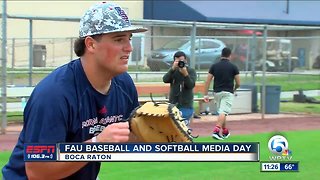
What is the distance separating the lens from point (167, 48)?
16.5m

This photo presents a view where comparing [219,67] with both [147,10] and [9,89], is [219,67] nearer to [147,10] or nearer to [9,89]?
[9,89]

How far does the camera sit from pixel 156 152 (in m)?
2.75

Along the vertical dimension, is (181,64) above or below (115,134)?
below

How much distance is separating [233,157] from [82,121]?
2.28 feet

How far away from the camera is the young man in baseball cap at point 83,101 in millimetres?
2725

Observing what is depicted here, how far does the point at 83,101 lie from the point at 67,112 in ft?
0.44

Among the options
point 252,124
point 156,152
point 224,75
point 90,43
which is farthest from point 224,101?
point 156,152

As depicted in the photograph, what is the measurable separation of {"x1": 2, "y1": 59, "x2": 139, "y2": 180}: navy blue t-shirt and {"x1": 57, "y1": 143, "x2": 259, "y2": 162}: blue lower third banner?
88 millimetres

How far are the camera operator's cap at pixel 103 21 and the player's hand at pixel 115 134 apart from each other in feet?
1.50

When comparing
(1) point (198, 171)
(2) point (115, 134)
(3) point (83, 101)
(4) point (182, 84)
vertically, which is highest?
(3) point (83, 101)

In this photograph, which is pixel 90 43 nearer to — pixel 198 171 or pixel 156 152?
pixel 156 152

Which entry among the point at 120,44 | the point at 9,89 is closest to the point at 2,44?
the point at 9,89

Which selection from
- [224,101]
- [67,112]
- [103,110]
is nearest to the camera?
[67,112]

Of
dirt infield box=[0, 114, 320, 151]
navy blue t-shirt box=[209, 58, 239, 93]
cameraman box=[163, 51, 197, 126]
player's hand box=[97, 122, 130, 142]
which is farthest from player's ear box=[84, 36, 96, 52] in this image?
navy blue t-shirt box=[209, 58, 239, 93]
